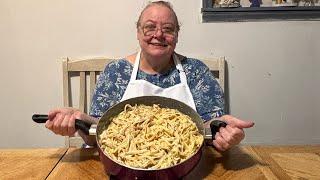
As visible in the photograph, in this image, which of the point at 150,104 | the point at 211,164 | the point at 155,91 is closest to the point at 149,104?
the point at 150,104

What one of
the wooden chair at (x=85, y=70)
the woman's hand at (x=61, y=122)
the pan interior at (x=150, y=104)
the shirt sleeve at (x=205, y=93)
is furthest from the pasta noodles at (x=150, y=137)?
the wooden chair at (x=85, y=70)

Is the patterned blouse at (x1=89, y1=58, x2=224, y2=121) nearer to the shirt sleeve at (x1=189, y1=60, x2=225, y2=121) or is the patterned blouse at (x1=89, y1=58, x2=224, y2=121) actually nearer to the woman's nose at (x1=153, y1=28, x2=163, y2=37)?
the shirt sleeve at (x1=189, y1=60, x2=225, y2=121)

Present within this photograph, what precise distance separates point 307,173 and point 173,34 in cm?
75

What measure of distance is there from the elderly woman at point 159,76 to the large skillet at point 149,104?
363 mm

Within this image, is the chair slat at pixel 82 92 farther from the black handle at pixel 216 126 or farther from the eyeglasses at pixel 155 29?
the black handle at pixel 216 126

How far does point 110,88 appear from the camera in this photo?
1.50 metres

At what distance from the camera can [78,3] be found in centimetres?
191

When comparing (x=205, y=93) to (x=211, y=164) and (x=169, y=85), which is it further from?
(x=211, y=164)

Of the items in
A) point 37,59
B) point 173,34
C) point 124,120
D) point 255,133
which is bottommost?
point 255,133

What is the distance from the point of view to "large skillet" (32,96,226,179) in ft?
2.67

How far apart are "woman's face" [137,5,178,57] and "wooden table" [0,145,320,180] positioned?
0.47 meters

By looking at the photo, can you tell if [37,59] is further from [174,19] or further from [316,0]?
[316,0]

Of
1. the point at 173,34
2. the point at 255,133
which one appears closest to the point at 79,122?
the point at 173,34

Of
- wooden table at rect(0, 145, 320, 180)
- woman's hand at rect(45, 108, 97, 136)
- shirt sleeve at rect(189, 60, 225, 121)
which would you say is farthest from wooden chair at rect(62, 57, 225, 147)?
woman's hand at rect(45, 108, 97, 136)
